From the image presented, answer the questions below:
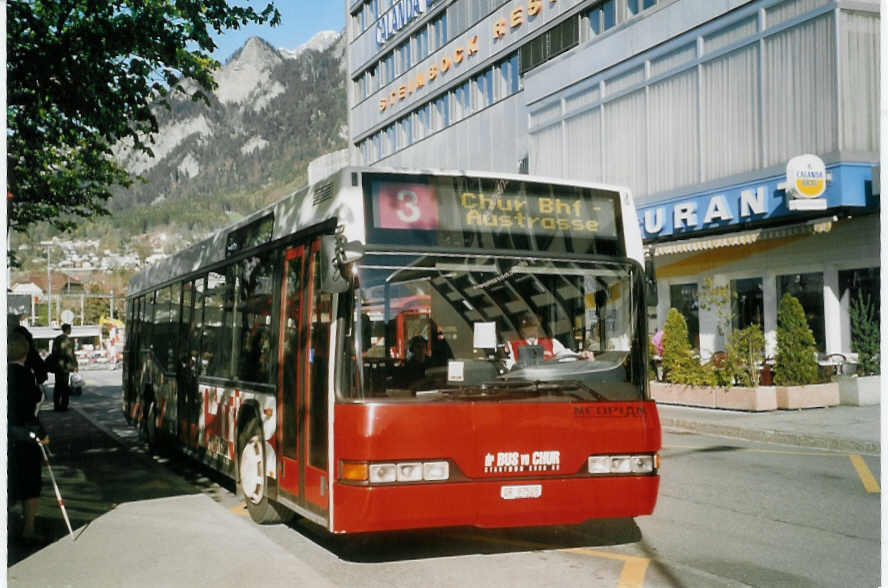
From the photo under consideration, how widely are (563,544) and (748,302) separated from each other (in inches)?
685

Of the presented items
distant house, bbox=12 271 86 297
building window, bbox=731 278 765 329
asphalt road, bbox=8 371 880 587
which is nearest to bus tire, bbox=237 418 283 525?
asphalt road, bbox=8 371 880 587

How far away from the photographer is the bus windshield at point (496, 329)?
6379mm

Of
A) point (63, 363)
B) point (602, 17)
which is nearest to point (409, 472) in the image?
point (63, 363)

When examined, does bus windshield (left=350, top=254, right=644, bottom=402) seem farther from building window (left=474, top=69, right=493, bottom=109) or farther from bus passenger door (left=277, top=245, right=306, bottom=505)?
building window (left=474, top=69, right=493, bottom=109)

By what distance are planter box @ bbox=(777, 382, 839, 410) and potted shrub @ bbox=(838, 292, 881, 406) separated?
362mm

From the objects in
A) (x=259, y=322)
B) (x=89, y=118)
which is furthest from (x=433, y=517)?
(x=89, y=118)

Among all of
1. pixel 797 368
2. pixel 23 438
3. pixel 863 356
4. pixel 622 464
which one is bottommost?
pixel 622 464

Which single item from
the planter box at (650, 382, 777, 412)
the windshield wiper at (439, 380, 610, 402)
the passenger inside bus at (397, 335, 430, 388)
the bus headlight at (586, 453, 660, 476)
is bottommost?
the planter box at (650, 382, 777, 412)

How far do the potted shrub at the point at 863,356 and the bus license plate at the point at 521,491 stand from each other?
43.2ft

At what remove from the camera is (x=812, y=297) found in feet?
69.6

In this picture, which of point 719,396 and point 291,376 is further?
point 719,396

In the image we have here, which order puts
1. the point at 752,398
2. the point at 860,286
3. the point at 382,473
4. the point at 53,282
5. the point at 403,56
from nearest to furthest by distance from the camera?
the point at 382,473
the point at 752,398
the point at 860,286
the point at 403,56
the point at 53,282

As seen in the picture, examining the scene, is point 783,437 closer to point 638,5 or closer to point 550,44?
point 638,5

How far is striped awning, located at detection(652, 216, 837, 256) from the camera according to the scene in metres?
19.4
